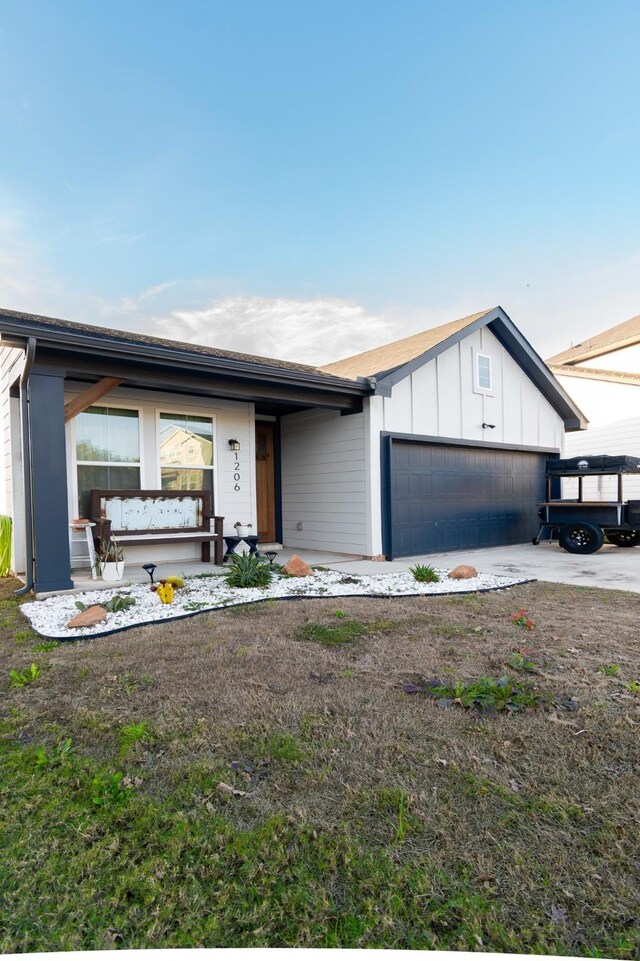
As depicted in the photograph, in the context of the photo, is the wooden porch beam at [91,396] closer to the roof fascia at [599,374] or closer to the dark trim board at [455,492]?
the dark trim board at [455,492]

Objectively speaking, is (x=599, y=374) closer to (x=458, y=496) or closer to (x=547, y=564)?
(x=458, y=496)

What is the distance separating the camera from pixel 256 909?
1.38 m

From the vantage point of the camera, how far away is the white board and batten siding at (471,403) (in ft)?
28.2

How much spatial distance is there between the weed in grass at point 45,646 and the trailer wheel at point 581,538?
8.19 metres

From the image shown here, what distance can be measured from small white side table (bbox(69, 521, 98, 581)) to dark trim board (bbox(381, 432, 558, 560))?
4.32m

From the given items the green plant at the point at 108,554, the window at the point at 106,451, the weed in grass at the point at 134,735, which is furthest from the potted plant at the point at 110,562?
the weed in grass at the point at 134,735

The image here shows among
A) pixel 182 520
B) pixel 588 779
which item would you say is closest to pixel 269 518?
Answer: pixel 182 520

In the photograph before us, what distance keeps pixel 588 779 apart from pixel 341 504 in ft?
22.4

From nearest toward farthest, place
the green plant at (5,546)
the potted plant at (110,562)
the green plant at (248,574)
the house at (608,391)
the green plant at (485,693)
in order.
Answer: the green plant at (485,693) → the green plant at (248,574) → the potted plant at (110,562) → the green plant at (5,546) → the house at (608,391)

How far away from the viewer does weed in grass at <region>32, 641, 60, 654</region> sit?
3619 mm

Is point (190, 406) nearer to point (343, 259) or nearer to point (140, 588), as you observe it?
point (140, 588)

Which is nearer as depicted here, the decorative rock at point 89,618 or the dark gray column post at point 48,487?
the decorative rock at point 89,618

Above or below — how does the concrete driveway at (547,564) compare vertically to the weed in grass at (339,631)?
below

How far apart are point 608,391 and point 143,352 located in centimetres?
1265
